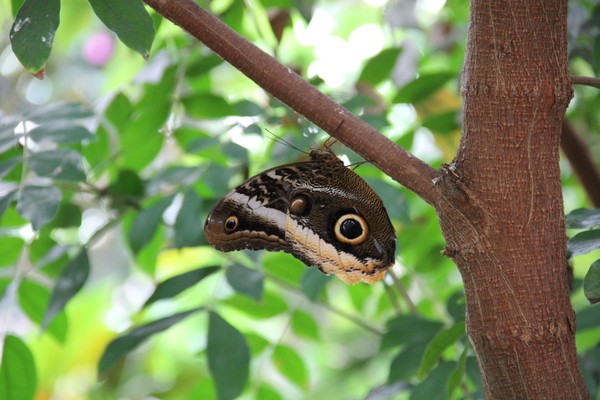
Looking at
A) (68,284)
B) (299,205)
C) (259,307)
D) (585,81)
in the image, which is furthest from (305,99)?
(259,307)

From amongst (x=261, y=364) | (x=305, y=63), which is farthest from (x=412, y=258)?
(x=305, y=63)

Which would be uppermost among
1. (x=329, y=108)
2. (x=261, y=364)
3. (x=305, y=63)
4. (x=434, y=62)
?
(x=434, y=62)

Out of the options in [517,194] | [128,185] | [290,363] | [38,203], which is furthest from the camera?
[290,363]

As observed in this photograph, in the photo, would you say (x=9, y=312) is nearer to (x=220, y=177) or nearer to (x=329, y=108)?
(x=220, y=177)

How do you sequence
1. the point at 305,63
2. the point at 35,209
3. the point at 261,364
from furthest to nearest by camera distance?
the point at 305,63 < the point at 261,364 < the point at 35,209

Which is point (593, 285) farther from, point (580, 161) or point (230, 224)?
point (580, 161)

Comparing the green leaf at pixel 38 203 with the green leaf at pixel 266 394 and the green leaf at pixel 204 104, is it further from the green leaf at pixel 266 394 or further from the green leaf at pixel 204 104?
the green leaf at pixel 266 394

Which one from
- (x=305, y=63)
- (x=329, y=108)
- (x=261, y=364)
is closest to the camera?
(x=329, y=108)

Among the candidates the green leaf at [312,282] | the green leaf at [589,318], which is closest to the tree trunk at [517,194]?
the green leaf at [589,318]
